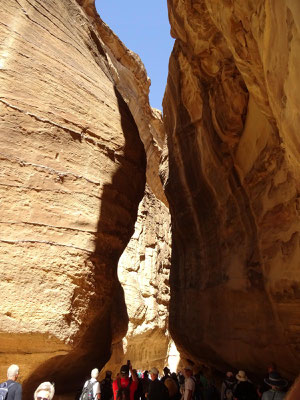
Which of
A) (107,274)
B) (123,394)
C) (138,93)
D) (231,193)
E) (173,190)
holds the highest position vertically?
(138,93)

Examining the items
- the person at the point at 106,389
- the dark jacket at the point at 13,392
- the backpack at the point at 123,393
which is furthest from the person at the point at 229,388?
the dark jacket at the point at 13,392

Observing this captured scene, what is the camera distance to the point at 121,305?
6.50m

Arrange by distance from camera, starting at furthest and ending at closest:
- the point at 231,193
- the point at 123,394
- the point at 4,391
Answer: the point at 231,193 → the point at 123,394 → the point at 4,391

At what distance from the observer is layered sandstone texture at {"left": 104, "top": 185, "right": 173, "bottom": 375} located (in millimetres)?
12570

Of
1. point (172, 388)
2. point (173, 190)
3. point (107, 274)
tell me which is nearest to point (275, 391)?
point (172, 388)

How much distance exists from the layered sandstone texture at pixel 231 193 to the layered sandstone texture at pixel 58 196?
1.63m

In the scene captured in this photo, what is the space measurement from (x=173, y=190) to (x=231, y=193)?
2182 mm

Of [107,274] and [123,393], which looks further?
[107,274]

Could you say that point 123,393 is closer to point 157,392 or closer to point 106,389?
point 157,392

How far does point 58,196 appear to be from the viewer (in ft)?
14.7

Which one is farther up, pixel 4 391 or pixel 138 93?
pixel 138 93

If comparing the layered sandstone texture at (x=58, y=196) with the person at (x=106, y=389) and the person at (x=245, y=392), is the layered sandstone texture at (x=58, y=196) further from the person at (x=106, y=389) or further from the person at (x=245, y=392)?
the person at (x=245, y=392)

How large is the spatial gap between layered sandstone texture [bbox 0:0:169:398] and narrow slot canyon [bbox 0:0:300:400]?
2 centimetres

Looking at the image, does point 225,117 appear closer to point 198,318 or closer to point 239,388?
point 198,318
